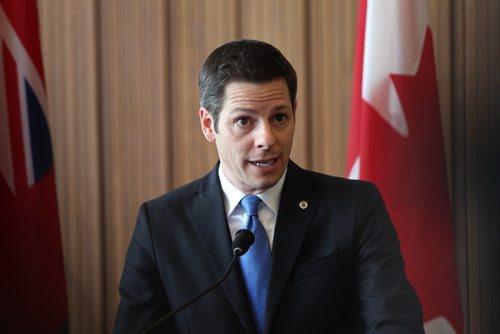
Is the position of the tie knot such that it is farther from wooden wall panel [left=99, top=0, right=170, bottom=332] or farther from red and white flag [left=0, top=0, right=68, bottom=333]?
wooden wall panel [left=99, top=0, right=170, bottom=332]

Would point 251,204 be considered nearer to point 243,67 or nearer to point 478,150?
point 243,67

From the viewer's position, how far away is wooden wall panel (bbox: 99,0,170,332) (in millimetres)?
2783

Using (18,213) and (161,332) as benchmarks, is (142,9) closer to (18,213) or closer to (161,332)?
A: (18,213)

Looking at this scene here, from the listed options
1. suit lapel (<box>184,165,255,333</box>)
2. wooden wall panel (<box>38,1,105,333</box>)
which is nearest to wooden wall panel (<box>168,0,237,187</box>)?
wooden wall panel (<box>38,1,105,333</box>)

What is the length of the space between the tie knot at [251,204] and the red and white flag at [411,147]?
2.42 feet

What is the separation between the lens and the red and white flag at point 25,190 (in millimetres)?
2293

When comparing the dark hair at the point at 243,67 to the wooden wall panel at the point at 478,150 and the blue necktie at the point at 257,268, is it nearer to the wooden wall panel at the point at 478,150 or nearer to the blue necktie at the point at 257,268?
the blue necktie at the point at 257,268

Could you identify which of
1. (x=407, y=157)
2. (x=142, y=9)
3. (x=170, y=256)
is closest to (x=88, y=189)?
(x=142, y=9)

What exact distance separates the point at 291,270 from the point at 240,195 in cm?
26

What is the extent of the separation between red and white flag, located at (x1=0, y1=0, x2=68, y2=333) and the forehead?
106 centimetres

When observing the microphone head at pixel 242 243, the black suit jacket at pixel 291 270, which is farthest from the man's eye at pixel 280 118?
the microphone head at pixel 242 243

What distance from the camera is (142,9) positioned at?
2789 mm

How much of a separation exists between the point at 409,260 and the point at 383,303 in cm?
78

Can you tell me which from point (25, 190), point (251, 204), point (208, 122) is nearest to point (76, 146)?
point (25, 190)
